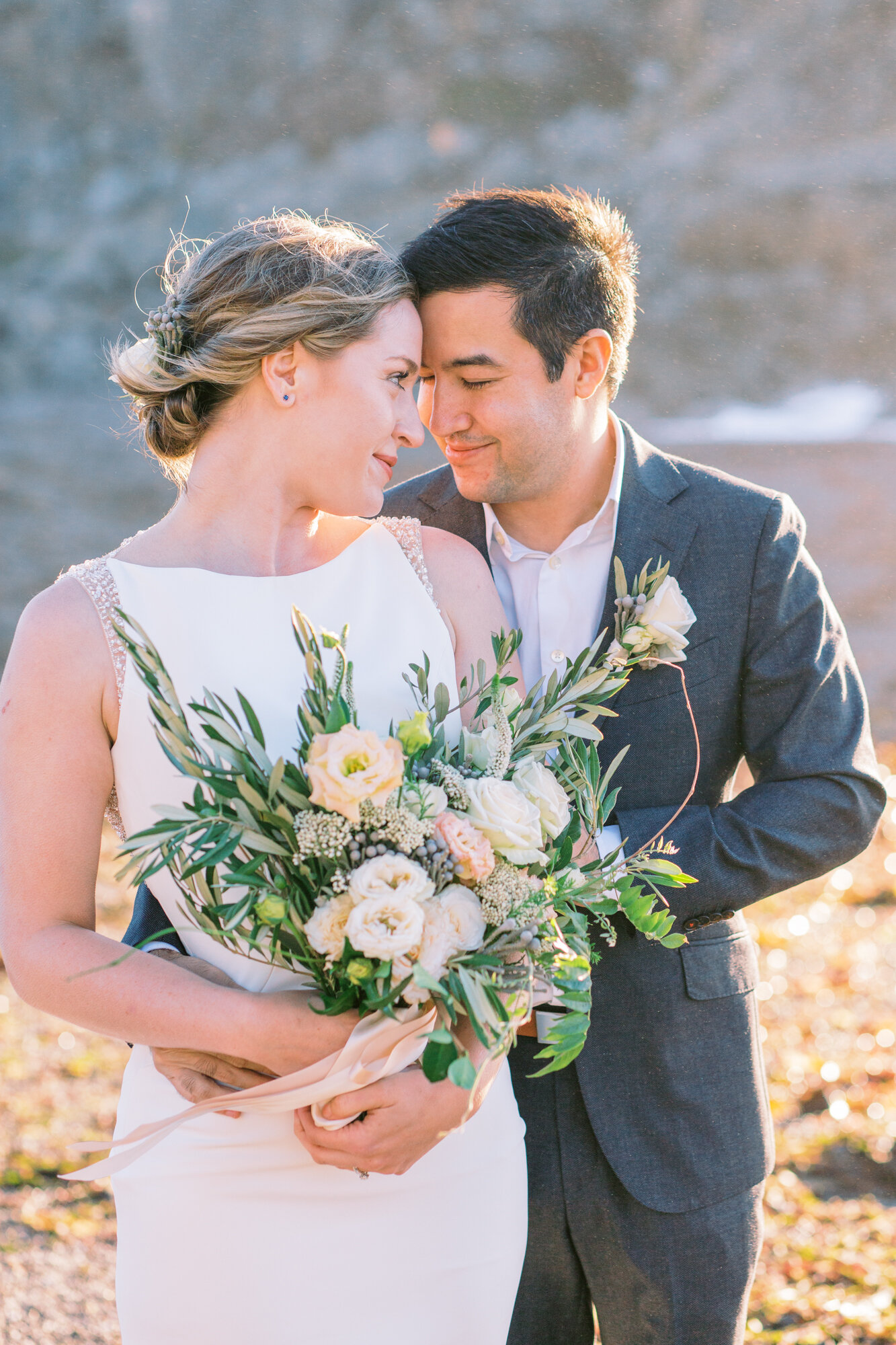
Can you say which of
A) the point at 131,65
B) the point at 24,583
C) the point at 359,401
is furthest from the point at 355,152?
the point at 359,401

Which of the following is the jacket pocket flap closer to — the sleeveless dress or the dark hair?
the sleeveless dress

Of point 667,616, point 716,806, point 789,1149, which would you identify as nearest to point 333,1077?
point 667,616

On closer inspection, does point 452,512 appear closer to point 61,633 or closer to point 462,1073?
point 61,633

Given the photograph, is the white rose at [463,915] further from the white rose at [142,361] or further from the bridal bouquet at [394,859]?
the white rose at [142,361]

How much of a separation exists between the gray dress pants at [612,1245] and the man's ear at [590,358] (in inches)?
51.9

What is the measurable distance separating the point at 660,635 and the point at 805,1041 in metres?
3.47

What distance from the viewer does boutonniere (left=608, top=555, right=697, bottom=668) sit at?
1949 mm

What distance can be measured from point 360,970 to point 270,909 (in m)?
0.13

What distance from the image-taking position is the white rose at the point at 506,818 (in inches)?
59.7

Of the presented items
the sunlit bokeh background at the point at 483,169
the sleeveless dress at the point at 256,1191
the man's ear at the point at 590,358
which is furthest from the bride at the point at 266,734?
the sunlit bokeh background at the point at 483,169

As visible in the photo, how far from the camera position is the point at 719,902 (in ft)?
7.14

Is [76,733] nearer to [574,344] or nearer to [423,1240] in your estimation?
[423,1240]

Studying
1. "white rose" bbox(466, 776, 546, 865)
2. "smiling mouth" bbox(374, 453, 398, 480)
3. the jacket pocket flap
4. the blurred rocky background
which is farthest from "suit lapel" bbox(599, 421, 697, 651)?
the blurred rocky background

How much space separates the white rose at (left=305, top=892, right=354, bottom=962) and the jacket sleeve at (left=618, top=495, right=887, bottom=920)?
2.67ft
